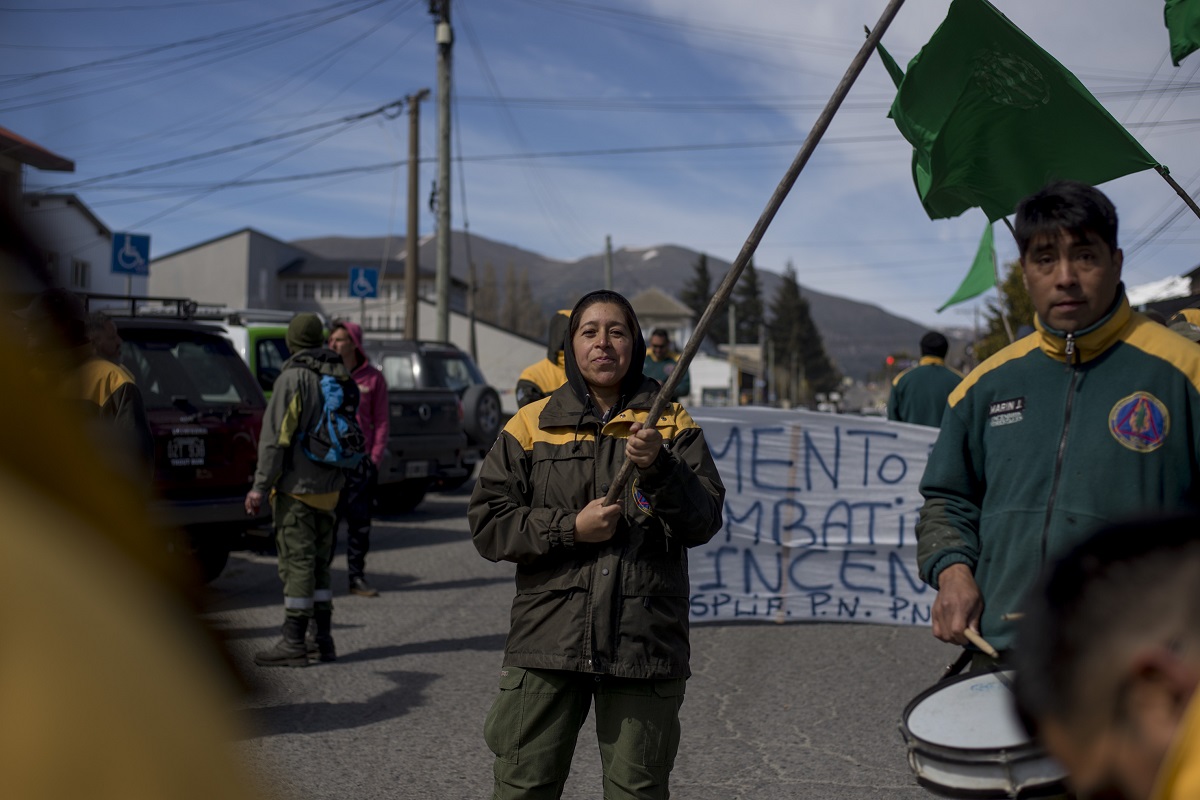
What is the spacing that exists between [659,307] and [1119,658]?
136895 millimetres

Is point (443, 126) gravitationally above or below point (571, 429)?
above

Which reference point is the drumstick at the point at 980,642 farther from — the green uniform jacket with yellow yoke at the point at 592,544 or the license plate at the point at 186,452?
the license plate at the point at 186,452

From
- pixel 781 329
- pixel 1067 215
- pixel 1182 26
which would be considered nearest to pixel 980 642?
pixel 1067 215

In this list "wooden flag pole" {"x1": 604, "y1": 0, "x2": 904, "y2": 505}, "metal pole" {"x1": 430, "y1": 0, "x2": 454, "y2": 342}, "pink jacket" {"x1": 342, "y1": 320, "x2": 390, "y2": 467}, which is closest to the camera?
"wooden flag pole" {"x1": 604, "y1": 0, "x2": 904, "y2": 505}

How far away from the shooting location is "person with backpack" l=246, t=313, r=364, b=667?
6.60 m

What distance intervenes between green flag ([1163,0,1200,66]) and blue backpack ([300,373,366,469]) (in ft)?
15.2

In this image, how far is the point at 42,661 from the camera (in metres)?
0.69

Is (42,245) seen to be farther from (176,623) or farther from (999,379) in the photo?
(999,379)

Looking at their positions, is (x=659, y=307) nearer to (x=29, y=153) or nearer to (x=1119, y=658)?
(x=1119, y=658)

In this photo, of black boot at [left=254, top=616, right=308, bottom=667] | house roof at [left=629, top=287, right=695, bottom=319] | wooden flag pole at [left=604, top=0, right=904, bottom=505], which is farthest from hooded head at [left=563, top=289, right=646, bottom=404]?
house roof at [left=629, top=287, right=695, bottom=319]

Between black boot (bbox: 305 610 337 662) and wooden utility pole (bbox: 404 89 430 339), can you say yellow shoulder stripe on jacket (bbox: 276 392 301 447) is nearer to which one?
black boot (bbox: 305 610 337 662)

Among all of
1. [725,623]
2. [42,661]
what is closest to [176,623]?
[42,661]

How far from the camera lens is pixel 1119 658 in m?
1.10

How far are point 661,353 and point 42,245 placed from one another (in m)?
11.4
